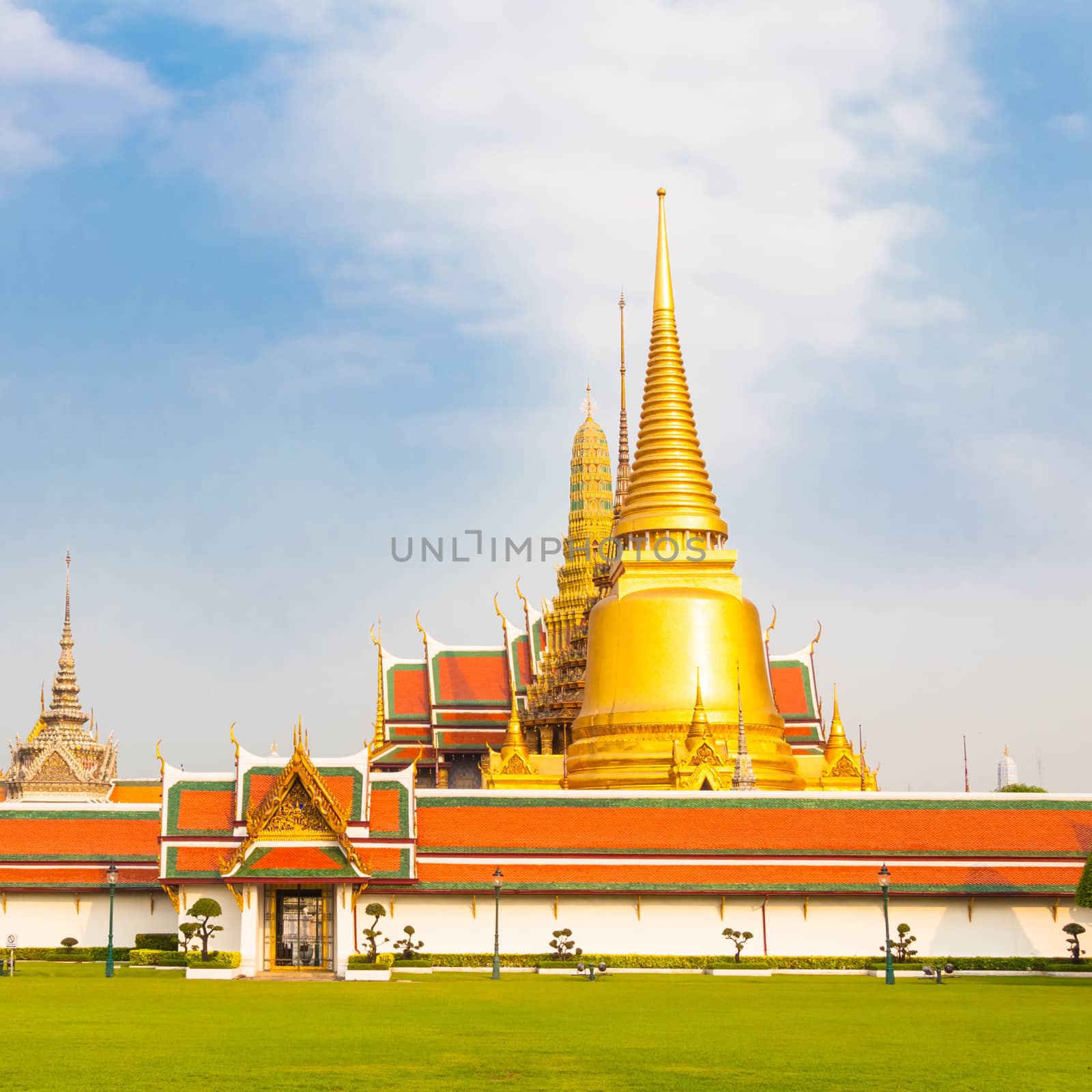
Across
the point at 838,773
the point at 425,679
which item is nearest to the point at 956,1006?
the point at 838,773

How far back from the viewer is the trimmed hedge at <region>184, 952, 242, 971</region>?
99.0ft

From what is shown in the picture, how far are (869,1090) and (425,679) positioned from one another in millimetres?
47112

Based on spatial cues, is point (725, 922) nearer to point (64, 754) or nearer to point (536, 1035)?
point (536, 1035)

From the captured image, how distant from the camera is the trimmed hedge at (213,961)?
1188 inches

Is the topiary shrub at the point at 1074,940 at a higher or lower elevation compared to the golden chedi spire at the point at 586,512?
lower

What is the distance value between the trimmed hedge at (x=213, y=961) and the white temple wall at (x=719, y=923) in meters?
Answer: 3.30

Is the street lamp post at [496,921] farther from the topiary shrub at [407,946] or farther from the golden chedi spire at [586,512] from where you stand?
the golden chedi spire at [586,512]

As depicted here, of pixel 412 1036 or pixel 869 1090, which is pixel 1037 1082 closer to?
pixel 869 1090

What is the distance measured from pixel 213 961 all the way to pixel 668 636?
19.2 m

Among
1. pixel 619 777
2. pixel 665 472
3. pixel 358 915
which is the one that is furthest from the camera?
pixel 665 472

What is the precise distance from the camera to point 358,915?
108 feet

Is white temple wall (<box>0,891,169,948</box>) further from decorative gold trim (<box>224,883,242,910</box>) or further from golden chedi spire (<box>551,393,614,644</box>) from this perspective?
golden chedi spire (<box>551,393,614,644</box>)

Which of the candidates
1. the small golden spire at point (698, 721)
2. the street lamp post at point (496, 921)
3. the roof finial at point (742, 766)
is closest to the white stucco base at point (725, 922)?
the street lamp post at point (496, 921)

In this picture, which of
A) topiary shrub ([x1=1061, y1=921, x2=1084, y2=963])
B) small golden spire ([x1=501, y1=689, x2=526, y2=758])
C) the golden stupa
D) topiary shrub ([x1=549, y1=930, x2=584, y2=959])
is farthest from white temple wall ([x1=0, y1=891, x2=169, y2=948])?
topiary shrub ([x1=1061, y1=921, x2=1084, y2=963])
